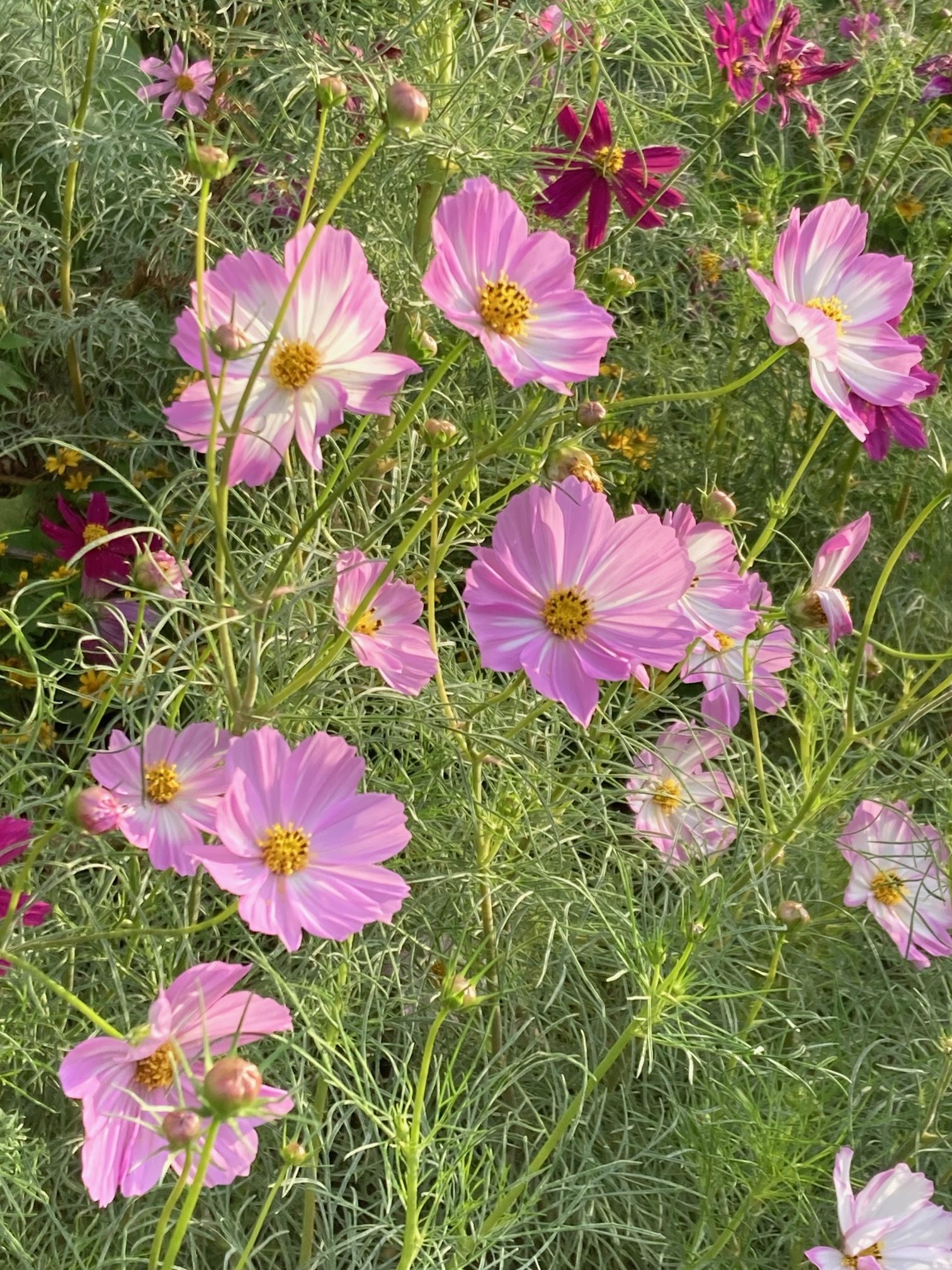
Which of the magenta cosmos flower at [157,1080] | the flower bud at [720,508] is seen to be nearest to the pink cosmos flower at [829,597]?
the flower bud at [720,508]

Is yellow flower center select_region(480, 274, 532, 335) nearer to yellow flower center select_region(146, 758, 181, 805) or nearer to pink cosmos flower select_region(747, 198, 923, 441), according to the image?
pink cosmos flower select_region(747, 198, 923, 441)

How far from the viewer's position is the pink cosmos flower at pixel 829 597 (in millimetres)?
726

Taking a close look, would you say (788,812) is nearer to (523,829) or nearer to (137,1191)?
(523,829)

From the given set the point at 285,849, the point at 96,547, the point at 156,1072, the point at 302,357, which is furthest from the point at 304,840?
the point at 96,547

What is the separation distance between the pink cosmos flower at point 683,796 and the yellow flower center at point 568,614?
7.2 inches

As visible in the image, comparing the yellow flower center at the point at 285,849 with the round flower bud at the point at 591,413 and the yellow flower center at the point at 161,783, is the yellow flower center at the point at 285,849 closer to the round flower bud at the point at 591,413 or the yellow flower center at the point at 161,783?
the yellow flower center at the point at 161,783

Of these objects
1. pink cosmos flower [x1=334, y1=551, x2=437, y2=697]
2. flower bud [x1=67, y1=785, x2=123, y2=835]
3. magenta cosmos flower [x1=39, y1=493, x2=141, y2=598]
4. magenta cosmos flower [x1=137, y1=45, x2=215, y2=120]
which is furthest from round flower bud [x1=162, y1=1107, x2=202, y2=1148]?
magenta cosmos flower [x1=137, y1=45, x2=215, y2=120]

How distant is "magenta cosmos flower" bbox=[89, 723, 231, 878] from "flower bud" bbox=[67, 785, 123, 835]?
7cm

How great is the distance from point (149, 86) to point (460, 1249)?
979mm

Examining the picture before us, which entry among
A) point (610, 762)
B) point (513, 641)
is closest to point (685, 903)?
point (610, 762)

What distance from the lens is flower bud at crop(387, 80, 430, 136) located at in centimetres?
50

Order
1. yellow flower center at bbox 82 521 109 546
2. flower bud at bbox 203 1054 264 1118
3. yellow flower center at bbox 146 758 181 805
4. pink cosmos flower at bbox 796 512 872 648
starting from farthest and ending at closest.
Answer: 1. yellow flower center at bbox 82 521 109 546
2. pink cosmos flower at bbox 796 512 872 648
3. yellow flower center at bbox 146 758 181 805
4. flower bud at bbox 203 1054 264 1118

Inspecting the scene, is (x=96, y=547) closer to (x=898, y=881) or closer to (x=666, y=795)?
(x=666, y=795)

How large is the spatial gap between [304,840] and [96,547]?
1.46 ft
